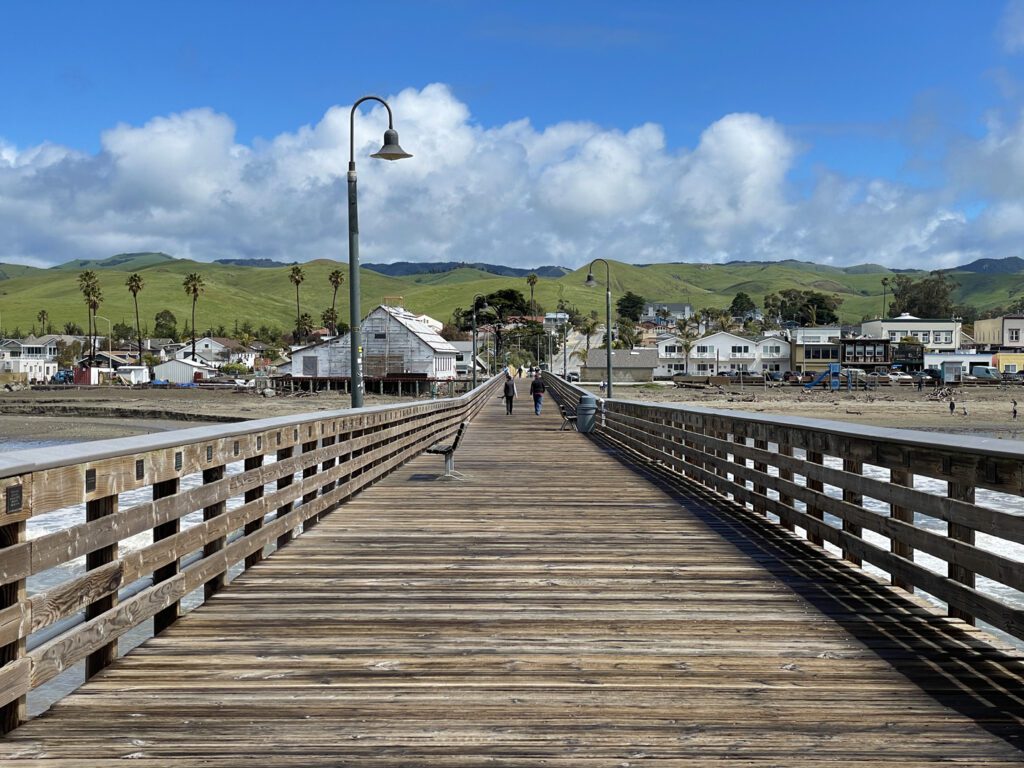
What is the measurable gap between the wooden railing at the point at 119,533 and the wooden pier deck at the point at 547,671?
238 millimetres

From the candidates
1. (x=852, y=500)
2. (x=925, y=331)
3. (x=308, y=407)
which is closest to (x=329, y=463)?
(x=852, y=500)

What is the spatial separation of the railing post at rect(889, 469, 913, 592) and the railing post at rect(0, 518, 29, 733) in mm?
4955

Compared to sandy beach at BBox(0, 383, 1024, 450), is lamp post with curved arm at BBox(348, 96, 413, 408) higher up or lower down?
higher up

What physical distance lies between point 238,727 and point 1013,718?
336 centimetres

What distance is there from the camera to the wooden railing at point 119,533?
13.2 feet

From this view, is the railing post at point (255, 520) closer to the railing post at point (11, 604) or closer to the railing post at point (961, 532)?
the railing post at point (11, 604)

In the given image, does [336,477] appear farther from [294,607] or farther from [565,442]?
[565,442]

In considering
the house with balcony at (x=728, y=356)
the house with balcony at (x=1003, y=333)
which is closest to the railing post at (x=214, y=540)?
the house with balcony at (x=728, y=356)

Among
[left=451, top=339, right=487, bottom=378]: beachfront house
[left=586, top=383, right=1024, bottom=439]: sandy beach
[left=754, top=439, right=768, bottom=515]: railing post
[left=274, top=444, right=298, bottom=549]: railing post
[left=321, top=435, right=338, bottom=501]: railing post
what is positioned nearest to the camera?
[left=274, top=444, right=298, bottom=549]: railing post

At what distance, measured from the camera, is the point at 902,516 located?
6.61 m

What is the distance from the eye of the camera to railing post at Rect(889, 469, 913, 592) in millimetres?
6297

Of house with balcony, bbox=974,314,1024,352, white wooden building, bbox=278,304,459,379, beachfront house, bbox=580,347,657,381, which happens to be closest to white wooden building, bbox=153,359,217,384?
white wooden building, bbox=278,304,459,379

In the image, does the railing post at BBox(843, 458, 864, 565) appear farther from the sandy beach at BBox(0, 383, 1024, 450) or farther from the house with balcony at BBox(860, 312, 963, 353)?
the house with balcony at BBox(860, 312, 963, 353)

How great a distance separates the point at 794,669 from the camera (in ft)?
16.6
